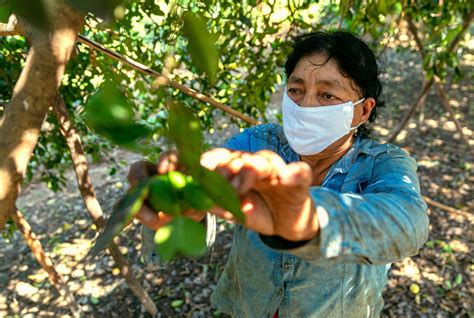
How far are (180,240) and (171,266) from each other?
332cm

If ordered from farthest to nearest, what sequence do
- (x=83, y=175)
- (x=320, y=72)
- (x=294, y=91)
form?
(x=83, y=175), (x=294, y=91), (x=320, y=72)

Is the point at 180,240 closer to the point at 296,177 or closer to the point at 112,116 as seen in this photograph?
the point at 112,116

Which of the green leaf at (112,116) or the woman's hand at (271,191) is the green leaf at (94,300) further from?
the green leaf at (112,116)

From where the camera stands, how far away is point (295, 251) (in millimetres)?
836

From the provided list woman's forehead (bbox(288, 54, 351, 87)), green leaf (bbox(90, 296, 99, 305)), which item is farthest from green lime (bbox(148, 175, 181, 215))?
green leaf (bbox(90, 296, 99, 305))

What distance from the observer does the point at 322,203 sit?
835 mm

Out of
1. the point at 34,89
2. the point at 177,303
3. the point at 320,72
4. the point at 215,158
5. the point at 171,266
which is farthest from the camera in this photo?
the point at 171,266

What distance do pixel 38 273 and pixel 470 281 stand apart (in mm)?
3500

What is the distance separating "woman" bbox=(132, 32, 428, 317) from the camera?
0.77 m

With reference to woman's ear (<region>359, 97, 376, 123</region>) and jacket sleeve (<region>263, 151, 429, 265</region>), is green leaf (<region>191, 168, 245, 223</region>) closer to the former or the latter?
jacket sleeve (<region>263, 151, 429, 265</region>)

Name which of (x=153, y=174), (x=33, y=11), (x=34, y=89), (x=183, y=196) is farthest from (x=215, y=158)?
(x=33, y=11)

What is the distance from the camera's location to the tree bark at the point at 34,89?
0.65 metres

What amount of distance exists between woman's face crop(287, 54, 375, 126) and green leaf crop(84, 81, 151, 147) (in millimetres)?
1115

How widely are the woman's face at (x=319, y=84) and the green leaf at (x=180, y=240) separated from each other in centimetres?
111
